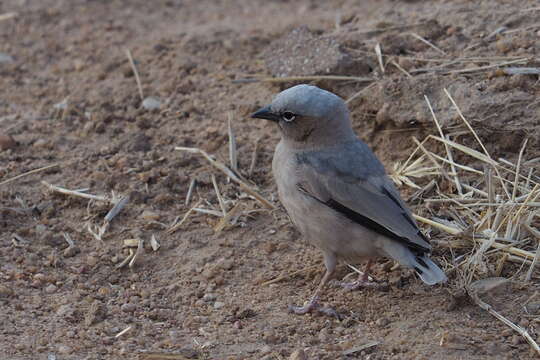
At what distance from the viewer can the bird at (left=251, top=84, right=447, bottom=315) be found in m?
5.15

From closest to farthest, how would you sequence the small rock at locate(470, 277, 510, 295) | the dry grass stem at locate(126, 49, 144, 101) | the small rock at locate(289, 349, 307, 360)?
the small rock at locate(289, 349, 307, 360), the small rock at locate(470, 277, 510, 295), the dry grass stem at locate(126, 49, 144, 101)

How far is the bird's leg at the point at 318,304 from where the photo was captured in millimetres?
5180

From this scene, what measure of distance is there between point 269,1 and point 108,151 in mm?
4091

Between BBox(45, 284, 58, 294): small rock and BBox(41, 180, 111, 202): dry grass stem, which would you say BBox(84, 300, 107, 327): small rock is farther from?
BBox(41, 180, 111, 202): dry grass stem

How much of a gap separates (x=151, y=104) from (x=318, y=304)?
121 inches

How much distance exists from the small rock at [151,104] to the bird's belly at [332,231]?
2614mm

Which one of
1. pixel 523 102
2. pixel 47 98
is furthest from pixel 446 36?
pixel 47 98

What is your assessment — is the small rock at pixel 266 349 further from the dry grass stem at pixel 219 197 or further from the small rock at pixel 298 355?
the dry grass stem at pixel 219 197

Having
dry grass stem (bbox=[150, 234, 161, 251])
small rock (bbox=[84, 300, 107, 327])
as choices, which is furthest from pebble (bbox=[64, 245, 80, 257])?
small rock (bbox=[84, 300, 107, 327])

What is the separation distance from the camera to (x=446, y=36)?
7.39 meters

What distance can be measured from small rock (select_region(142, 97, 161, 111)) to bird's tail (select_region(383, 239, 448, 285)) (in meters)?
3.17

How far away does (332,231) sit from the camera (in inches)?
206

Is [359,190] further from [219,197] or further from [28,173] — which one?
[28,173]

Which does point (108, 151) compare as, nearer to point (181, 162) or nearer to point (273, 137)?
point (181, 162)
